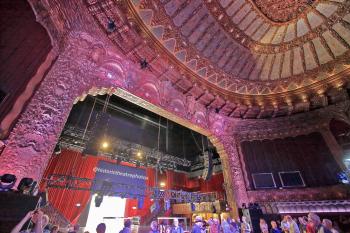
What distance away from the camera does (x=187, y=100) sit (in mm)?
7910

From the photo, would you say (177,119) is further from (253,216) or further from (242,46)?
(253,216)

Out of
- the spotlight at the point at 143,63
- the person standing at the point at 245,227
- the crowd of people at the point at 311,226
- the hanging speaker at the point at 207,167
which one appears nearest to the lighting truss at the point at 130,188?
the hanging speaker at the point at 207,167

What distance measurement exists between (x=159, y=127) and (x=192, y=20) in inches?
217

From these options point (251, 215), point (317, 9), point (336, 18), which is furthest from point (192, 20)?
point (251, 215)

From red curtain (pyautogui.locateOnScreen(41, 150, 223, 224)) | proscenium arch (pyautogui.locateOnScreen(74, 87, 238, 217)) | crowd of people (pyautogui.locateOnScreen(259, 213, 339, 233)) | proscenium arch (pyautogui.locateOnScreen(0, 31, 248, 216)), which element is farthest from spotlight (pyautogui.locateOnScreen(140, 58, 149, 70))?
crowd of people (pyautogui.locateOnScreen(259, 213, 339, 233))

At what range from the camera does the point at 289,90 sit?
882cm

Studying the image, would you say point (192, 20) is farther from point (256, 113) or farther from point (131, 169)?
point (131, 169)

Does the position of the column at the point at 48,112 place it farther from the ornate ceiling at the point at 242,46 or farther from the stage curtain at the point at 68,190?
the stage curtain at the point at 68,190

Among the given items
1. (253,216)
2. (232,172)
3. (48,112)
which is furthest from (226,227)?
(48,112)

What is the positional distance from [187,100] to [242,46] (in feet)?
12.0

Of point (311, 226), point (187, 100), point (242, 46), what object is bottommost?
point (311, 226)

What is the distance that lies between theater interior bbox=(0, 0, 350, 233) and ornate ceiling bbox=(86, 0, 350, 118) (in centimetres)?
5

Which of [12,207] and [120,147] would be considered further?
[120,147]

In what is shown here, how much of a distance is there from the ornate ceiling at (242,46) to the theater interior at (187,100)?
5cm
